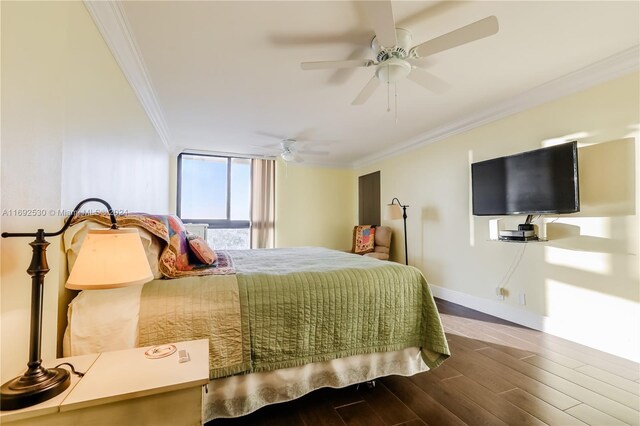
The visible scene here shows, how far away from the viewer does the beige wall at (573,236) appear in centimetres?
224

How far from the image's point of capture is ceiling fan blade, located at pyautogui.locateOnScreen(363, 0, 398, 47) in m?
1.39

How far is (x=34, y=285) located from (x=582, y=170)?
362cm

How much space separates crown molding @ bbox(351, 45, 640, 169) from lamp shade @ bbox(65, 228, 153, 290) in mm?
3486

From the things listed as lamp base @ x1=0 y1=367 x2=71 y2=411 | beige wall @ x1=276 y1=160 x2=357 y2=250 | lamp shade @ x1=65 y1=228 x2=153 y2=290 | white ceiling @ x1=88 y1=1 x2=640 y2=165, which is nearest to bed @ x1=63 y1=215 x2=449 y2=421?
lamp base @ x1=0 y1=367 x2=71 y2=411

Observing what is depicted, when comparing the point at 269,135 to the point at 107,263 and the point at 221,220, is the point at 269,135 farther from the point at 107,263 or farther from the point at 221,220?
the point at 107,263

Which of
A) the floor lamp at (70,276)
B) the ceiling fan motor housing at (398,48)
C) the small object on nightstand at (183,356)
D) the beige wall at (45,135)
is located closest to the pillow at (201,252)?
the beige wall at (45,135)

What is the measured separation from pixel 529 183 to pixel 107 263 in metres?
3.30

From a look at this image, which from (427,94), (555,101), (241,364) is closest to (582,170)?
(555,101)

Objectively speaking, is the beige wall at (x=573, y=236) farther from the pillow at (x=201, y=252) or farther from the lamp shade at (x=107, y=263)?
the lamp shade at (x=107, y=263)

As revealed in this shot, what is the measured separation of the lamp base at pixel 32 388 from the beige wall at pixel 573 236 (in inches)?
137

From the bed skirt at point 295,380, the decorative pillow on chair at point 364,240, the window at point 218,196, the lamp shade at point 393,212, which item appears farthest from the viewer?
the window at point 218,196

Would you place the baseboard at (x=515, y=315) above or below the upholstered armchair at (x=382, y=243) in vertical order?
below

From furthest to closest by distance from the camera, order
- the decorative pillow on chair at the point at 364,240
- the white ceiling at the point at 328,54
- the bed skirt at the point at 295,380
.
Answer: the decorative pillow on chair at the point at 364,240 → the white ceiling at the point at 328,54 → the bed skirt at the point at 295,380

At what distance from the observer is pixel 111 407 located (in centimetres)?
85
